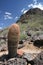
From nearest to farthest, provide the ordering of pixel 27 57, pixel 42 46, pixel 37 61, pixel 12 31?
1. pixel 37 61
2. pixel 27 57
3. pixel 12 31
4. pixel 42 46

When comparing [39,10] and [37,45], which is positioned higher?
[39,10]

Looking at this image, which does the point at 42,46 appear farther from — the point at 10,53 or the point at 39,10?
the point at 39,10

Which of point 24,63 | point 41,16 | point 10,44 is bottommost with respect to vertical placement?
point 24,63

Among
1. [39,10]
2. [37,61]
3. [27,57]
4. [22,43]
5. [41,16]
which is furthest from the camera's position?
[39,10]

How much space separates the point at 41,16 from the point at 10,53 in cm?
3483

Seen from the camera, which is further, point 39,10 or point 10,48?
point 39,10

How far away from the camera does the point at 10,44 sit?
1923 centimetres

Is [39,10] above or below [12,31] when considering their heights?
above

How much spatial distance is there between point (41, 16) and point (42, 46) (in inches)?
1179

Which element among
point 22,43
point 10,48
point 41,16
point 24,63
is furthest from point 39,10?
point 24,63

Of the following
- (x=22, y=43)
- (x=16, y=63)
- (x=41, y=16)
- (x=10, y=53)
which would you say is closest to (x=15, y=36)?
(x=10, y=53)

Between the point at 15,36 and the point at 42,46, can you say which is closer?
the point at 15,36

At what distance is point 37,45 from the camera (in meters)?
24.7

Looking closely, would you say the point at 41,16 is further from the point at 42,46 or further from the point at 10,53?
the point at 10,53
